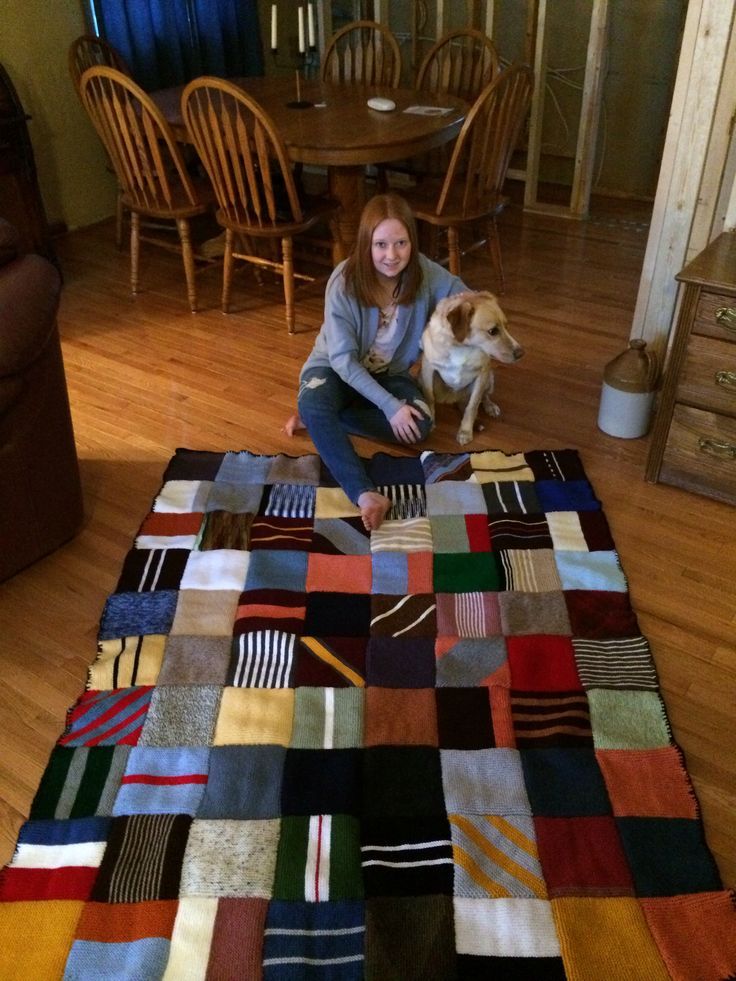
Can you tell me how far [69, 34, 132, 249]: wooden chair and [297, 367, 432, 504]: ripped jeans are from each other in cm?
168

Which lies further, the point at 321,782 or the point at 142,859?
the point at 321,782

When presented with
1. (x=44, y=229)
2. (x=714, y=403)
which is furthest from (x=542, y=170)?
(x=714, y=403)

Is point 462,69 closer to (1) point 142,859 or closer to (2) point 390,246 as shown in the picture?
(2) point 390,246

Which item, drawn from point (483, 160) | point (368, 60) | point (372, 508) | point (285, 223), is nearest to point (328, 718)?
point (372, 508)

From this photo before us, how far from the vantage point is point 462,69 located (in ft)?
12.7

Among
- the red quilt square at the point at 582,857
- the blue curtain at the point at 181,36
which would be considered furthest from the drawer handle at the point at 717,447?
the blue curtain at the point at 181,36

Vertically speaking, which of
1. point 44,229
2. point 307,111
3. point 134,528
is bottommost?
point 134,528

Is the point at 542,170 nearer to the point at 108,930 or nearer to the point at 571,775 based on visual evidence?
the point at 571,775

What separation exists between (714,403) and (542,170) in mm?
3110

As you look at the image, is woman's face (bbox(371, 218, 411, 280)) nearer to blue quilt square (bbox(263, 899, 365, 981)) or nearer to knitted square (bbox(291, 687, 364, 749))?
knitted square (bbox(291, 687, 364, 749))

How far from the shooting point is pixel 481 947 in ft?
4.09

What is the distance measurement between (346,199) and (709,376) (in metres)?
A: 1.64

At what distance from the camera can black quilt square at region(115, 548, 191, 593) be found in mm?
1942

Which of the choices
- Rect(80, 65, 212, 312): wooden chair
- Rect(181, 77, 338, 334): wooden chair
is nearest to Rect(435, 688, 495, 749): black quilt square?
Rect(181, 77, 338, 334): wooden chair
